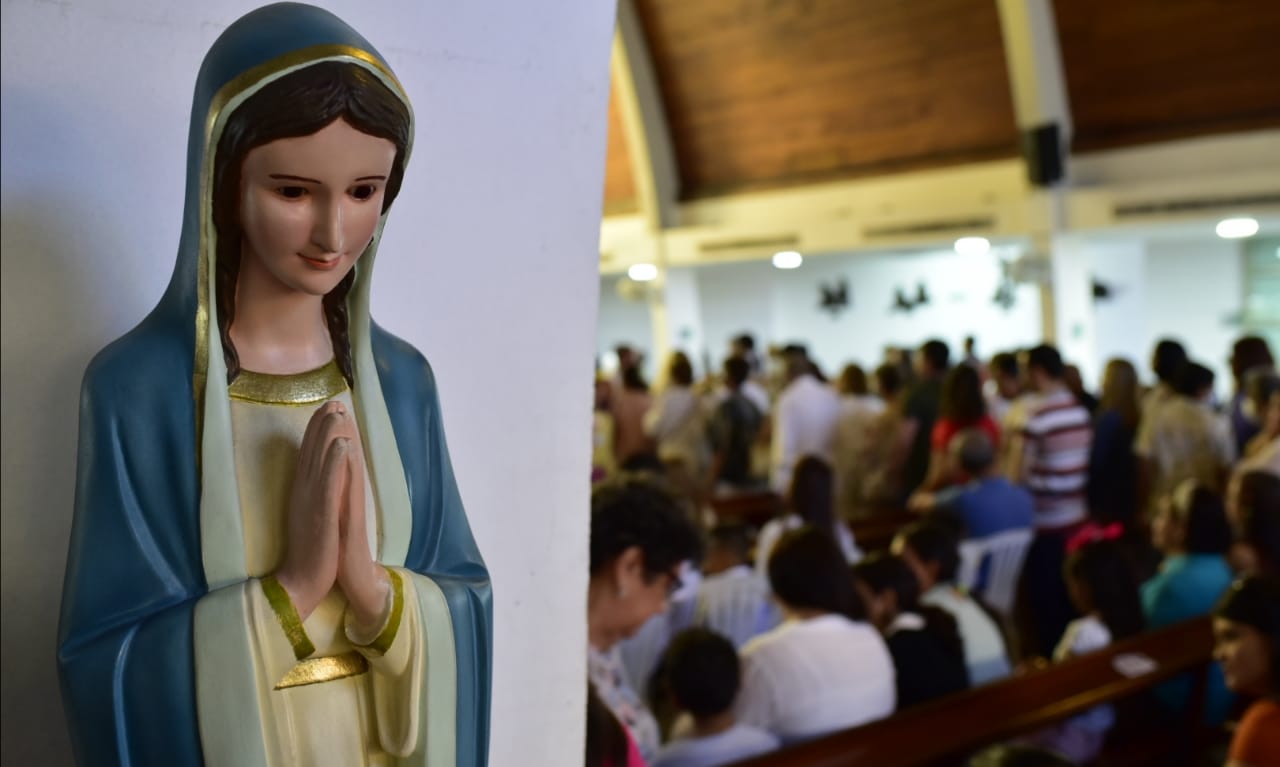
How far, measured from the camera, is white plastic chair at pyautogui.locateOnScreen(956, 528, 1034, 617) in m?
4.75

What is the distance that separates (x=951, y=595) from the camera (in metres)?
3.72

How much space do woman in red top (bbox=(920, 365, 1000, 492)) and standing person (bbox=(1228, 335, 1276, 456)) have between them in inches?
47.6

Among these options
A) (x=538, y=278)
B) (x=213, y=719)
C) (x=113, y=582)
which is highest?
(x=538, y=278)

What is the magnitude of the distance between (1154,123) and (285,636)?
8544 millimetres

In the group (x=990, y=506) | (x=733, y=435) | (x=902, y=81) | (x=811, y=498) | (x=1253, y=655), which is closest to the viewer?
(x=1253, y=655)

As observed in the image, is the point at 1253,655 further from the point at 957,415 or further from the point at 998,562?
the point at 957,415

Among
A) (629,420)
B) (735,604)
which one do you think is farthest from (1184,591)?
(629,420)

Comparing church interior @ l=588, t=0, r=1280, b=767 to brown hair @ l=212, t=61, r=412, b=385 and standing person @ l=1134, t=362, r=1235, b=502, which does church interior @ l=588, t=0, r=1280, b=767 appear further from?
brown hair @ l=212, t=61, r=412, b=385

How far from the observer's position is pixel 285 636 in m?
1.18

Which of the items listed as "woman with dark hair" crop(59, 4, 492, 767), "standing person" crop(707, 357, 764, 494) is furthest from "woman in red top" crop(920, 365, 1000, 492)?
"woman with dark hair" crop(59, 4, 492, 767)

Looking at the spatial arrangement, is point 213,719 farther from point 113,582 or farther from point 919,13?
point 919,13

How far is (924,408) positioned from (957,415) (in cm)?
88

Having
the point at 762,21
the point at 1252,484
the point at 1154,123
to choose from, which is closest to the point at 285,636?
the point at 1252,484

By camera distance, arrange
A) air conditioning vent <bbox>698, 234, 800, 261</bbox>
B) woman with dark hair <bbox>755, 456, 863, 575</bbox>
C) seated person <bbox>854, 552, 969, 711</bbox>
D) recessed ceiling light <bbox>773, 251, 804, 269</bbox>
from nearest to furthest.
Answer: seated person <bbox>854, 552, 969, 711</bbox> < woman with dark hair <bbox>755, 456, 863, 575</bbox> < air conditioning vent <bbox>698, 234, 800, 261</bbox> < recessed ceiling light <bbox>773, 251, 804, 269</bbox>
